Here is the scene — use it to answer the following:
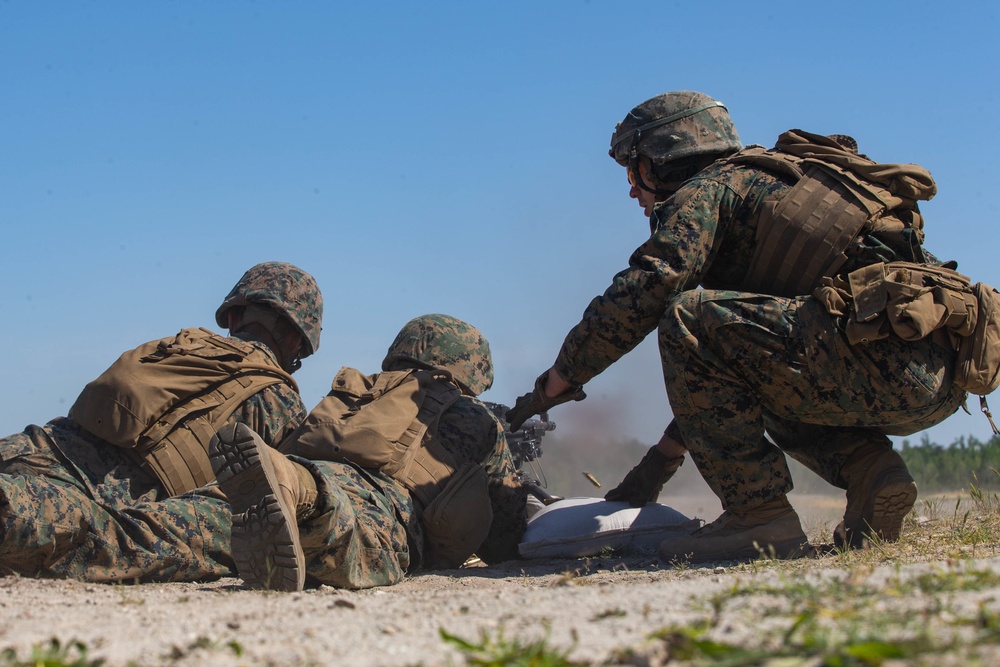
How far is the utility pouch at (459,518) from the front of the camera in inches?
194

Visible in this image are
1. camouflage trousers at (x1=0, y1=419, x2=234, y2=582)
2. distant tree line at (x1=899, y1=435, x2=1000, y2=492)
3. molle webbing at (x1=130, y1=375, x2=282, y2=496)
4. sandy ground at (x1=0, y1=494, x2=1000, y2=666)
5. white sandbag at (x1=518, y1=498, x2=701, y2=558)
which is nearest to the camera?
sandy ground at (x1=0, y1=494, x2=1000, y2=666)

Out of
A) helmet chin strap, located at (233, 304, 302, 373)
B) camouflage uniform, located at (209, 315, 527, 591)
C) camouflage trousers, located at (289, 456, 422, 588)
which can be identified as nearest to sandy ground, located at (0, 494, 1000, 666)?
camouflage uniform, located at (209, 315, 527, 591)

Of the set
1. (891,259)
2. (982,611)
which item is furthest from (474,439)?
(982,611)

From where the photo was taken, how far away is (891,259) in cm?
452

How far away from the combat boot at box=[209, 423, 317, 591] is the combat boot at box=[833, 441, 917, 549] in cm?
235

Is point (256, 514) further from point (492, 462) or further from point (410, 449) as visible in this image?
point (492, 462)

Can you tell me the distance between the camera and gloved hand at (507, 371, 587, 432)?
5070 millimetres

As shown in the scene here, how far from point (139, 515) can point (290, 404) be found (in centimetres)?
108

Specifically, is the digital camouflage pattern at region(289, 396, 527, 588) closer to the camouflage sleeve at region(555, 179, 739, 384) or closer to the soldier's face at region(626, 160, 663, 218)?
the camouflage sleeve at region(555, 179, 739, 384)

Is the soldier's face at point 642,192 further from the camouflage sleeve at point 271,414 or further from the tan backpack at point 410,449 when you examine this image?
the camouflage sleeve at point 271,414

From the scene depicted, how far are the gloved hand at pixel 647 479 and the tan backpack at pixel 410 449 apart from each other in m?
0.85

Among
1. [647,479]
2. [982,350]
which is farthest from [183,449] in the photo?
[982,350]

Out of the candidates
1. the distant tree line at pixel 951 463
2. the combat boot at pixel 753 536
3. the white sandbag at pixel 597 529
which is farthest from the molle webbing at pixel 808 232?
the distant tree line at pixel 951 463

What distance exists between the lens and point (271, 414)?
5.30 metres
